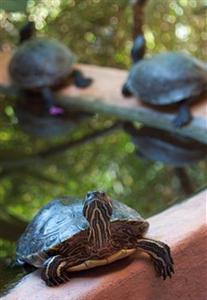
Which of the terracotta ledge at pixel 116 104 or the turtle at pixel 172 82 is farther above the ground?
the turtle at pixel 172 82

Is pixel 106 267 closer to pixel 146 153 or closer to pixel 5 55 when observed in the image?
pixel 146 153

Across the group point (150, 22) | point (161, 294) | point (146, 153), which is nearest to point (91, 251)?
point (161, 294)

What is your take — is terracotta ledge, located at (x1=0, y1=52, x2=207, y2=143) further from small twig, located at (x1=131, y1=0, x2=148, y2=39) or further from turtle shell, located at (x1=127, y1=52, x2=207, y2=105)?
small twig, located at (x1=131, y1=0, x2=148, y2=39)

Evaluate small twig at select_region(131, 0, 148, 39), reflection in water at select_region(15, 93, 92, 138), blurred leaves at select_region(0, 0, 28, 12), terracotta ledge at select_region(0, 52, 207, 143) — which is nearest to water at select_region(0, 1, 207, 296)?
reflection in water at select_region(15, 93, 92, 138)

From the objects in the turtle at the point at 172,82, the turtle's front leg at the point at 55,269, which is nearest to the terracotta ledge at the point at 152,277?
the turtle's front leg at the point at 55,269

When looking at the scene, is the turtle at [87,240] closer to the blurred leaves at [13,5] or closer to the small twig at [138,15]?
the blurred leaves at [13,5]
